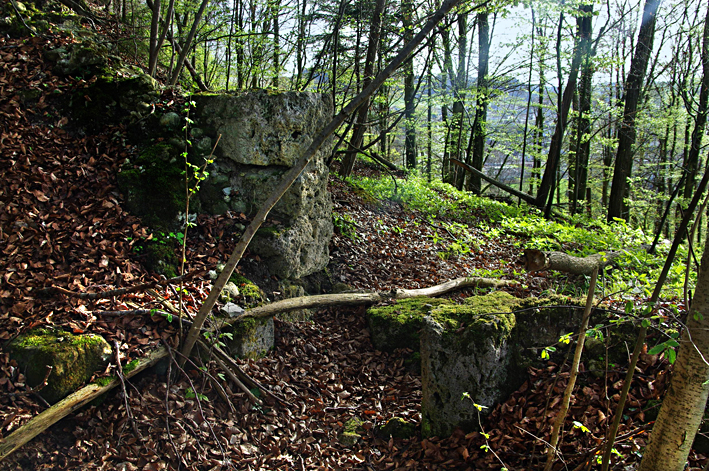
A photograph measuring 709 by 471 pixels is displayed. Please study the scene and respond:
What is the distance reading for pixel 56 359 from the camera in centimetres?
307

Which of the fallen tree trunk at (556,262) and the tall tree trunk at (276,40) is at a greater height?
the tall tree trunk at (276,40)

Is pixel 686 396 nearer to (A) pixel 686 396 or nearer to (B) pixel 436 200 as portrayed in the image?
(A) pixel 686 396

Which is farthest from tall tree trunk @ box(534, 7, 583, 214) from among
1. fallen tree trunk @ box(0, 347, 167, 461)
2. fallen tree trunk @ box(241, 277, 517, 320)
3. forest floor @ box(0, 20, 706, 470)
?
fallen tree trunk @ box(0, 347, 167, 461)

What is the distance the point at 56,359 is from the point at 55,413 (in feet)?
1.36

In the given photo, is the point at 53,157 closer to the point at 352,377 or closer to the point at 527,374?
the point at 352,377

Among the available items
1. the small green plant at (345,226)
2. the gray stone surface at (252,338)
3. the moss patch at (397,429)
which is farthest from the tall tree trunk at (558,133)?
the gray stone surface at (252,338)

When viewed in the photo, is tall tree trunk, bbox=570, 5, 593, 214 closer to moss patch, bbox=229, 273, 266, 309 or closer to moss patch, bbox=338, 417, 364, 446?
moss patch, bbox=229, 273, 266, 309

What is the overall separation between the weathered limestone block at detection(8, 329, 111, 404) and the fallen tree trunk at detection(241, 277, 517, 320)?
1394 millimetres

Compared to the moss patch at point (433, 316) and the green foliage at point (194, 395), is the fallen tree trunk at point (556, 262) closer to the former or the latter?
the moss patch at point (433, 316)

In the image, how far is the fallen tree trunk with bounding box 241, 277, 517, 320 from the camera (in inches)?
Answer: 180

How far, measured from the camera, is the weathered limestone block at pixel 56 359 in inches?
120

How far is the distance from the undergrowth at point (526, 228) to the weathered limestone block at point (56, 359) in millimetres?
5458

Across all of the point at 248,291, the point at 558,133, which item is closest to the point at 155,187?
the point at 248,291

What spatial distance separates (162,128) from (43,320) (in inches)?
114
